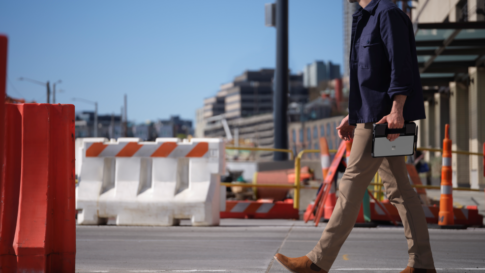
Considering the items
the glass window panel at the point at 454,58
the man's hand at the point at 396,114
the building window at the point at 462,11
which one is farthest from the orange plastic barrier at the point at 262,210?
the building window at the point at 462,11

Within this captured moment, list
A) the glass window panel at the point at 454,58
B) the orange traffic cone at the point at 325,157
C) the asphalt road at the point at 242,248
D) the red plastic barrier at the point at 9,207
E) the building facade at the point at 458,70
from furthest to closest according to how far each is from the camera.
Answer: the glass window panel at the point at 454,58
the building facade at the point at 458,70
the orange traffic cone at the point at 325,157
the asphalt road at the point at 242,248
the red plastic barrier at the point at 9,207

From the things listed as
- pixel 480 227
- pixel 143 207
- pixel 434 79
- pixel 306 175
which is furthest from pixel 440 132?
pixel 143 207

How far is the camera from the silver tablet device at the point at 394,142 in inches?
140

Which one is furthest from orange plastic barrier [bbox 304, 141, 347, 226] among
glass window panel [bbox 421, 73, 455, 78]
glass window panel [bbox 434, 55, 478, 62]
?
glass window panel [bbox 421, 73, 455, 78]

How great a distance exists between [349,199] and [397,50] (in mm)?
985

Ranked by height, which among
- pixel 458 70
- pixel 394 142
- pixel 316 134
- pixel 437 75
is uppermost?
pixel 316 134

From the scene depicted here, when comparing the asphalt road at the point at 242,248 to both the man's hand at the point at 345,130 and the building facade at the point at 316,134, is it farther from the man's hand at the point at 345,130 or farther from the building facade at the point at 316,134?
the building facade at the point at 316,134

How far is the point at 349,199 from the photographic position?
3.67m

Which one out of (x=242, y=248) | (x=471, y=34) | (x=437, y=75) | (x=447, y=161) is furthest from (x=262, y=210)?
(x=437, y=75)

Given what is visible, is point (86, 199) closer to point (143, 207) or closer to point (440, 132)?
point (143, 207)

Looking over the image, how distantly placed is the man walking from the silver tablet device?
0.15 feet

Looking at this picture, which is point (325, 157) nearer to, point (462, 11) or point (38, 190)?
point (38, 190)

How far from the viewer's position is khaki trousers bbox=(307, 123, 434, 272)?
3625mm

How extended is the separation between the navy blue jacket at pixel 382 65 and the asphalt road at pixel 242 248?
1.36 m
